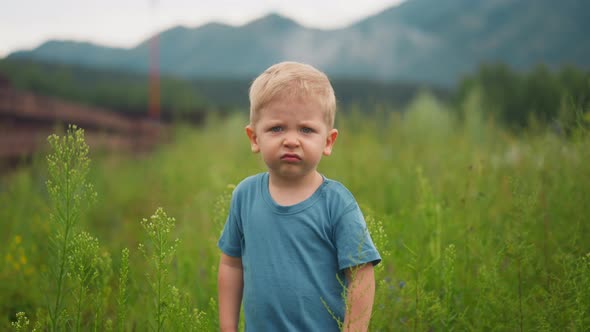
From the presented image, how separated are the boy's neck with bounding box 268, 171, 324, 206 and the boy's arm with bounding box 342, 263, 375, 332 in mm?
289

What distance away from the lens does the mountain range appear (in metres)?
82.2

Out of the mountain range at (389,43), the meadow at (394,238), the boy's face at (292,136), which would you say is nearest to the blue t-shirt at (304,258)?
the boy's face at (292,136)

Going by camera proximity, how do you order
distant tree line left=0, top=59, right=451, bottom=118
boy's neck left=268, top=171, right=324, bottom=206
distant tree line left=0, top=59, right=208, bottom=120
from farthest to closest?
1. distant tree line left=0, top=59, right=208, bottom=120
2. distant tree line left=0, top=59, right=451, bottom=118
3. boy's neck left=268, top=171, right=324, bottom=206

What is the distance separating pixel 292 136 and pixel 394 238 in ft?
4.52

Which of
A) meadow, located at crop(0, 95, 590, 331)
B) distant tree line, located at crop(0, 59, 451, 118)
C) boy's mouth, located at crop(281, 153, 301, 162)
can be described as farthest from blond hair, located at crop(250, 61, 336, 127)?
distant tree line, located at crop(0, 59, 451, 118)

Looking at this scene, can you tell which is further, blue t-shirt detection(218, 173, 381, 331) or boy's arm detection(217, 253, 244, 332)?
boy's arm detection(217, 253, 244, 332)

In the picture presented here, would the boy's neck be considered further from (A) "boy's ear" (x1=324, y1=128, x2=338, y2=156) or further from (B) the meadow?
(B) the meadow

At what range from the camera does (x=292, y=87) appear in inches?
62.2

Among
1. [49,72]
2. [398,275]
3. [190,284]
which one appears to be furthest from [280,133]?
[49,72]

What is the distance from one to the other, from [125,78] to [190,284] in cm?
2373

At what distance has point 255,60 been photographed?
137 meters

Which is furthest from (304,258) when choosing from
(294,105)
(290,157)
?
(294,105)

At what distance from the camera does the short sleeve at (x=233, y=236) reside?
1.76m

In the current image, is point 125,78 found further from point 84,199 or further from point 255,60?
point 255,60
